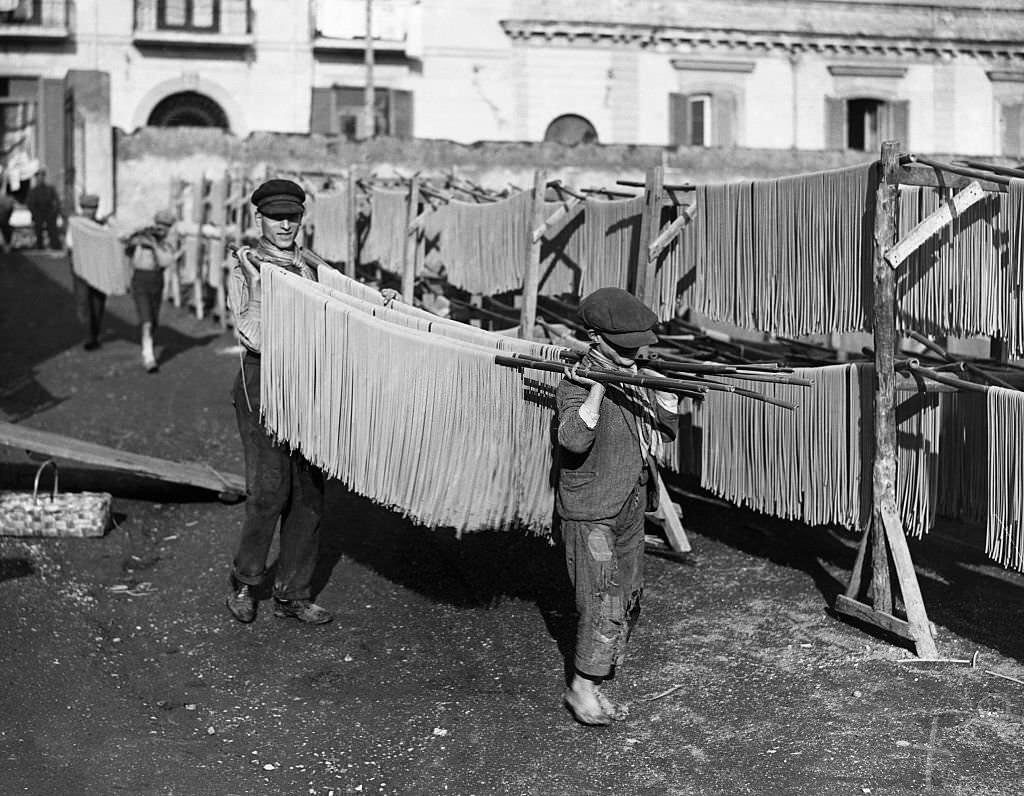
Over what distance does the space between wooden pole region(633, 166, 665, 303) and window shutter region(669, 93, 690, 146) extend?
2196cm

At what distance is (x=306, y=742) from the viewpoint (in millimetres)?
4473

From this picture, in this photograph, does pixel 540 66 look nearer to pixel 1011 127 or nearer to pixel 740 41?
pixel 740 41

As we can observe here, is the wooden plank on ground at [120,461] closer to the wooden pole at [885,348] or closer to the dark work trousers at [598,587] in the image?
the dark work trousers at [598,587]

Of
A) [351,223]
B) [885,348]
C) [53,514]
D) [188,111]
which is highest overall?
[188,111]

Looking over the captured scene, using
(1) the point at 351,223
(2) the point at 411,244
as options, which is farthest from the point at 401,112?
(2) the point at 411,244

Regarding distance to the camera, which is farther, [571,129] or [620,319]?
[571,129]

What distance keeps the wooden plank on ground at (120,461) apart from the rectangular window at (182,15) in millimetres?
20908

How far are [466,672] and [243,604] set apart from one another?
1124 mm

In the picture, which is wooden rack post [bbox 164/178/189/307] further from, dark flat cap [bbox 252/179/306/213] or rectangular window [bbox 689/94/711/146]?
rectangular window [bbox 689/94/711/146]

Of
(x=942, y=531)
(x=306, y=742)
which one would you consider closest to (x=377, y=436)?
(x=306, y=742)

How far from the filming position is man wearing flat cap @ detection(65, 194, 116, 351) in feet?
43.0

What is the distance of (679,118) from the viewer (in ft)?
92.7

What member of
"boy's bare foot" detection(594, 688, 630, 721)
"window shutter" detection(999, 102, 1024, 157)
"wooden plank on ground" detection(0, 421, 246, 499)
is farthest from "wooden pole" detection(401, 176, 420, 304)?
"window shutter" detection(999, 102, 1024, 157)

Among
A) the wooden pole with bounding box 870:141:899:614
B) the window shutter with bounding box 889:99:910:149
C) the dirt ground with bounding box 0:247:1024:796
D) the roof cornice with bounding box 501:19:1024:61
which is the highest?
the roof cornice with bounding box 501:19:1024:61
